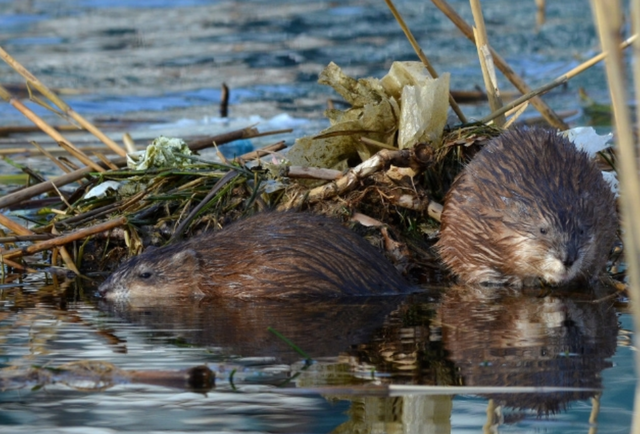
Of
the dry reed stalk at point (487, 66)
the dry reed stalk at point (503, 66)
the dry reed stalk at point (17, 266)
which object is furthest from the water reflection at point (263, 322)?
the dry reed stalk at point (503, 66)

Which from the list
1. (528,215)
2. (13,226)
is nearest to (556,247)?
(528,215)

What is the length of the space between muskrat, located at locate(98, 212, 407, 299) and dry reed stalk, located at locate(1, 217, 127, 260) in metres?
0.37

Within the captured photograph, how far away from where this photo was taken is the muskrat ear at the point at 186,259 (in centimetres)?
519

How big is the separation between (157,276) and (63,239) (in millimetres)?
642

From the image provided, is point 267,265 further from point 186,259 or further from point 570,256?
point 570,256

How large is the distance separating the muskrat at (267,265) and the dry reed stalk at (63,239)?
369 mm

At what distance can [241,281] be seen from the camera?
200 inches

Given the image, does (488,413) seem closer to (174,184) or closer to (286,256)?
(286,256)

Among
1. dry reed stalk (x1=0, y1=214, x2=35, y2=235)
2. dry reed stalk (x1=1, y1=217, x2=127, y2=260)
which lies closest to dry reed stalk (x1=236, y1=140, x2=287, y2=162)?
dry reed stalk (x1=1, y1=217, x2=127, y2=260)

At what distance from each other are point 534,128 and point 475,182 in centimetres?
45

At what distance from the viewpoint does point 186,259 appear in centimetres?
520

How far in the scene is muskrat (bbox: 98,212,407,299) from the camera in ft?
16.3

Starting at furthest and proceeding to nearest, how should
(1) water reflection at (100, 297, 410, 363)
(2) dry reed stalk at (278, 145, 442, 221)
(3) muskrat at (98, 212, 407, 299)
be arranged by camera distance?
(2) dry reed stalk at (278, 145, 442, 221) < (3) muskrat at (98, 212, 407, 299) < (1) water reflection at (100, 297, 410, 363)

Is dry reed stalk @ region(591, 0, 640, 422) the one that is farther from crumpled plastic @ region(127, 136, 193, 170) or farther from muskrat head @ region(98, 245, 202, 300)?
crumpled plastic @ region(127, 136, 193, 170)
